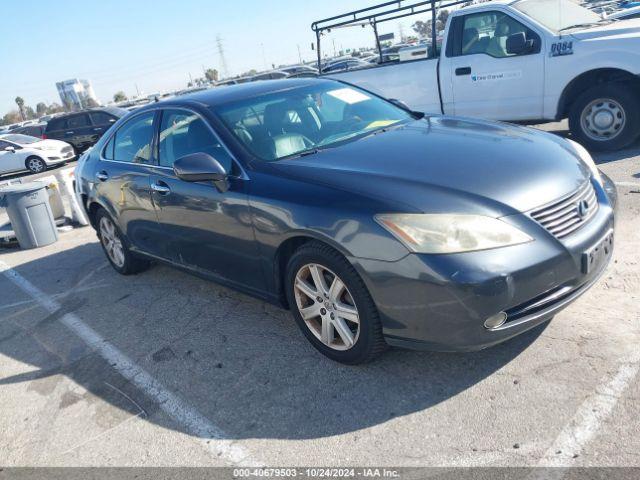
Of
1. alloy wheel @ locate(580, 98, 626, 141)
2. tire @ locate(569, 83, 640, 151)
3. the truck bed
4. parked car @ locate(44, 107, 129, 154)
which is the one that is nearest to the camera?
tire @ locate(569, 83, 640, 151)

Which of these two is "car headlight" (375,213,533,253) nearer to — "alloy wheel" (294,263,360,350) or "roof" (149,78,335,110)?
"alloy wheel" (294,263,360,350)

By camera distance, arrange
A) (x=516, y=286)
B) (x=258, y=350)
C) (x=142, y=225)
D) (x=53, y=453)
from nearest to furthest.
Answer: (x=516, y=286), (x=53, y=453), (x=258, y=350), (x=142, y=225)

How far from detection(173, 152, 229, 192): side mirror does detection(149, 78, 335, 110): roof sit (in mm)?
688

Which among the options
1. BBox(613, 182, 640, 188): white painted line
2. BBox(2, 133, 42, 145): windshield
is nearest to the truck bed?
BBox(613, 182, 640, 188): white painted line

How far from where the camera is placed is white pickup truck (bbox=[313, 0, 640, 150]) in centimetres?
669

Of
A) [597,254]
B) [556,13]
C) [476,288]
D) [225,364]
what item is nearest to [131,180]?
[225,364]

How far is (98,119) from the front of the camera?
18.7m

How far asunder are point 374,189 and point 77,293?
150 inches

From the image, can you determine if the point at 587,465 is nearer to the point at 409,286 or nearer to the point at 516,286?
the point at 516,286

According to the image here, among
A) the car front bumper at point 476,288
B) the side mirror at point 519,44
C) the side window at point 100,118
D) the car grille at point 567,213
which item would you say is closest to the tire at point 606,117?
the side mirror at point 519,44

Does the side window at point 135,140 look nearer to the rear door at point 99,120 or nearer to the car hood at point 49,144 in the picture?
the car hood at point 49,144

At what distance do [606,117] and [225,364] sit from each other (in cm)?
569

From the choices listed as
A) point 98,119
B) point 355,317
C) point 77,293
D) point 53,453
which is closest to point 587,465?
point 355,317

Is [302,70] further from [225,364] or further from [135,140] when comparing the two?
[225,364]
